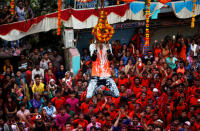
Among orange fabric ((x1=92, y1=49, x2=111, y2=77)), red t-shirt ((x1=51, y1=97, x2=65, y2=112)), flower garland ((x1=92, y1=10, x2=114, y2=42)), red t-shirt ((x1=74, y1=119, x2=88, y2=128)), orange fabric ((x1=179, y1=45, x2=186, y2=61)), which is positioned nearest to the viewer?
flower garland ((x1=92, y1=10, x2=114, y2=42))

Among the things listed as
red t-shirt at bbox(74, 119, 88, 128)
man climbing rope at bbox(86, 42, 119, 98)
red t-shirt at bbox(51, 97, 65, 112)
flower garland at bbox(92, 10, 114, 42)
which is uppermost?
flower garland at bbox(92, 10, 114, 42)

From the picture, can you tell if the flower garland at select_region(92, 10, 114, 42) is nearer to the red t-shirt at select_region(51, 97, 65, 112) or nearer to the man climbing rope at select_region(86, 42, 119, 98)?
the man climbing rope at select_region(86, 42, 119, 98)

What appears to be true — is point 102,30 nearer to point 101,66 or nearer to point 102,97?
point 101,66

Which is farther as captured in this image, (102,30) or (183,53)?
(183,53)

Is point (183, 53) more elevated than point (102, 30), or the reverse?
point (102, 30)

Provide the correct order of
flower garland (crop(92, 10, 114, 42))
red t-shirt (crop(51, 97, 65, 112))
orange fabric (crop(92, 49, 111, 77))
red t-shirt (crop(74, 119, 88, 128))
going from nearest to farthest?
flower garland (crop(92, 10, 114, 42)) → red t-shirt (crop(74, 119, 88, 128)) → orange fabric (crop(92, 49, 111, 77)) → red t-shirt (crop(51, 97, 65, 112))

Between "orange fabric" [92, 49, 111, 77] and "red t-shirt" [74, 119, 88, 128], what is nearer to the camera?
"red t-shirt" [74, 119, 88, 128]

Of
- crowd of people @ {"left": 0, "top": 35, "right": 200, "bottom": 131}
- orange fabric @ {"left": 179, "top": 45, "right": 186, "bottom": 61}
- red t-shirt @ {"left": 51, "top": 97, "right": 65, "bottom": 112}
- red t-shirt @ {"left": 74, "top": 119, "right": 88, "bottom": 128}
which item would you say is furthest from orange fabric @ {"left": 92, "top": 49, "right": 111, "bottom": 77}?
orange fabric @ {"left": 179, "top": 45, "right": 186, "bottom": 61}

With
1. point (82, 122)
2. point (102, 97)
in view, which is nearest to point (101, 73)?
point (102, 97)

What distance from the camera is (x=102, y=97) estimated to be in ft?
35.5

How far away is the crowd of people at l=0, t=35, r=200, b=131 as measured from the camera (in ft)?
32.7

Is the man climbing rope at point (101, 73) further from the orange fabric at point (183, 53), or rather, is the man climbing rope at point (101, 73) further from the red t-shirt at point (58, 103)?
the orange fabric at point (183, 53)

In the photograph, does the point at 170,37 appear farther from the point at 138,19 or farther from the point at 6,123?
the point at 6,123

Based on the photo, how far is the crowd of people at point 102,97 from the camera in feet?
32.7
